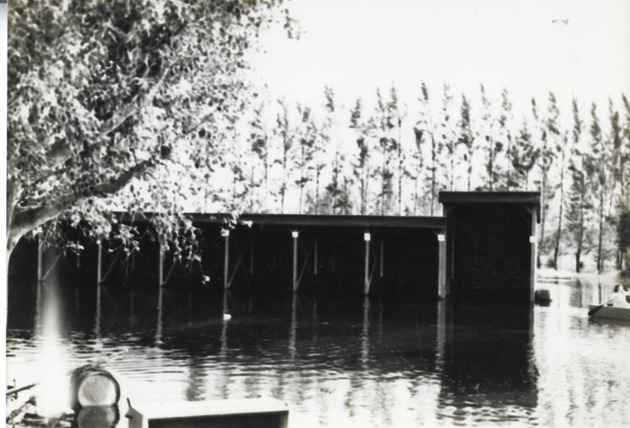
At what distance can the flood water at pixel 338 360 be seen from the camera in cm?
591

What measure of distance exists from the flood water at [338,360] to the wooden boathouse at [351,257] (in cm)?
36

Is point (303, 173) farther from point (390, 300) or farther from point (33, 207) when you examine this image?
point (390, 300)

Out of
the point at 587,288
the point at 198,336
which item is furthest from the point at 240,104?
the point at 587,288

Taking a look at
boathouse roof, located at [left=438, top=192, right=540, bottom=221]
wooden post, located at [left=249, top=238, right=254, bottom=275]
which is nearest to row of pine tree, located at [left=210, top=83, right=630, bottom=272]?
boathouse roof, located at [left=438, top=192, right=540, bottom=221]

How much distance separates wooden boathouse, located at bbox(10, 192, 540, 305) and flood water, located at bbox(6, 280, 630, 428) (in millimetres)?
364

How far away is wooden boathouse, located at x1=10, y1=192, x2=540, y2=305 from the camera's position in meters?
7.40

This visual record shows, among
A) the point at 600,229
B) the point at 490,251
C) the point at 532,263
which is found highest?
the point at 600,229

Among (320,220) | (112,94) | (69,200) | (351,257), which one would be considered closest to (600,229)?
(320,220)

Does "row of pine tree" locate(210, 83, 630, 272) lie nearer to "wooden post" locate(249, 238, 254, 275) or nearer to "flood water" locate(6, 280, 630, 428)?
"flood water" locate(6, 280, 630, 428)

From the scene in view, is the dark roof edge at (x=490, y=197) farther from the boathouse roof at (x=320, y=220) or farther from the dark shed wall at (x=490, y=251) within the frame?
the boathouse roof at (x=320, y=220)

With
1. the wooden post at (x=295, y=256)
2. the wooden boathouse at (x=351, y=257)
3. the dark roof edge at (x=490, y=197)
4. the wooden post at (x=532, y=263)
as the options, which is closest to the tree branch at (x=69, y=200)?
the wooden boathouse at (x=351, y=257)

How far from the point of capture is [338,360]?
22.4 feet

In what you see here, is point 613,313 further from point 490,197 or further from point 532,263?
point 490,197

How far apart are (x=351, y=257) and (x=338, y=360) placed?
167 inches
